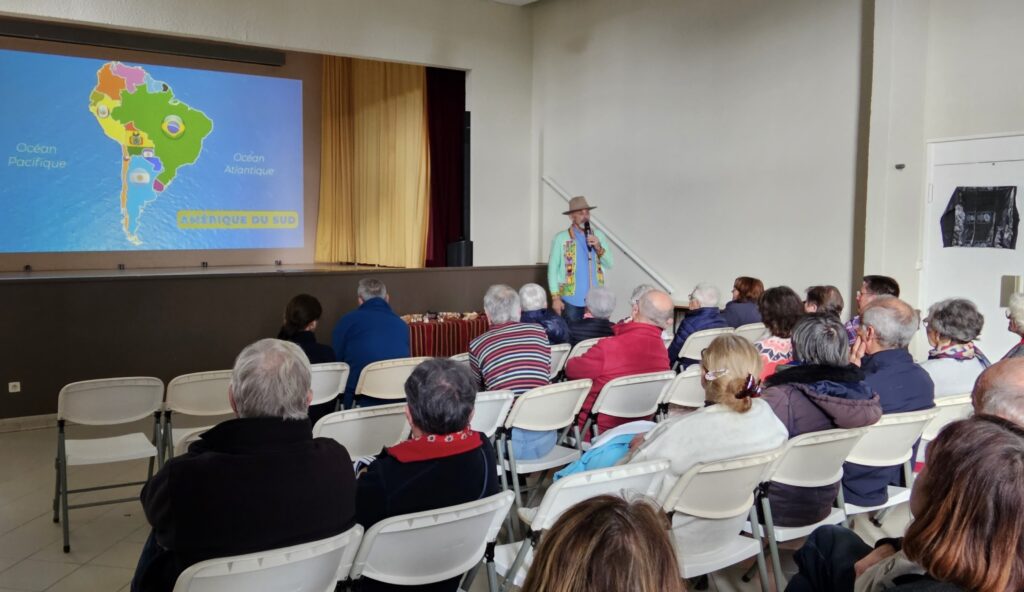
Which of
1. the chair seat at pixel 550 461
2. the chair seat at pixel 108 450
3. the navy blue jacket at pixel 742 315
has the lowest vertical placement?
the chair seat at pixel 550 461

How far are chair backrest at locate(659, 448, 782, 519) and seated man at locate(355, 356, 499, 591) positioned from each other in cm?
55

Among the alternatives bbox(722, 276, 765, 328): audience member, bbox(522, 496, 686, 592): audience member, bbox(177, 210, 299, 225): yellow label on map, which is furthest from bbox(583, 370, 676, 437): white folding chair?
bbox(177, 210, 299, 225): yellow label on map

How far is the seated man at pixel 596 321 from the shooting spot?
4.79 m

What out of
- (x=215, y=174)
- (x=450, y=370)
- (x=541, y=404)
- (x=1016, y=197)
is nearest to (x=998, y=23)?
(x=1016, y=197)

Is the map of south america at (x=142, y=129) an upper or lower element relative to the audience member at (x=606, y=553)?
upper

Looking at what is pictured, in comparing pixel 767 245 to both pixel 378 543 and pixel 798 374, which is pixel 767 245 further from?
pixel 378 543

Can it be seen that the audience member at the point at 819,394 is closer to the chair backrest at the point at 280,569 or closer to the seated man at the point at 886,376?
the seated man at the point at 886,376

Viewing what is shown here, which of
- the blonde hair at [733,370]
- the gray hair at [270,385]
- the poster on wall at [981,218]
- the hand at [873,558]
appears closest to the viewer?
the hand at [873,558]

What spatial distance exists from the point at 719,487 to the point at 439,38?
6.91 meters

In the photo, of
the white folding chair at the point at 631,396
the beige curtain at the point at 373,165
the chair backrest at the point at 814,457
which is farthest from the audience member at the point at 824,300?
the beige curtain at the point at 373,165

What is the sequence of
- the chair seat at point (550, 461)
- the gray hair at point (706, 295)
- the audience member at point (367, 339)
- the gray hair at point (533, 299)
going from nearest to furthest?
the chair seat at point (550, 461) → the audience member at point (367, 339) → the gray hair at point (533, 299) → the gray hair at point (706, 295)

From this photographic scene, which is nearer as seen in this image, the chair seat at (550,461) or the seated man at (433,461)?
the seated man at (433,461)

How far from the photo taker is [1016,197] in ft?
17.4

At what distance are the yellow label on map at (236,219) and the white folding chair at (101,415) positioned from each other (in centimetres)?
575
